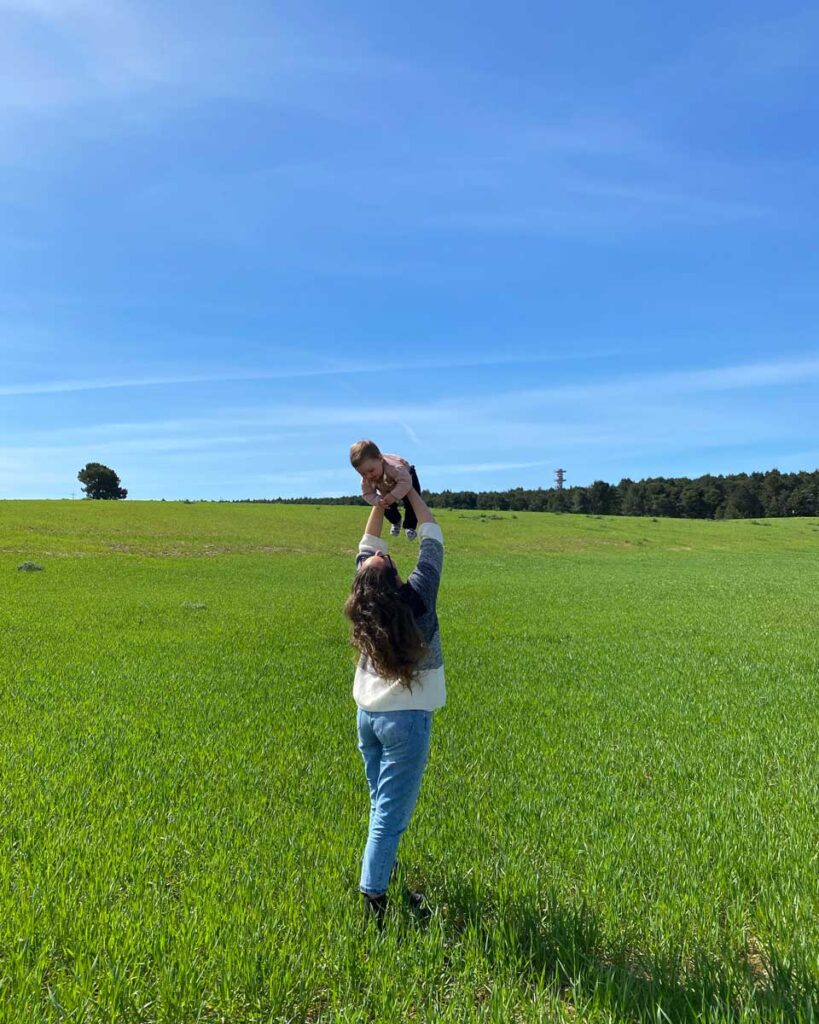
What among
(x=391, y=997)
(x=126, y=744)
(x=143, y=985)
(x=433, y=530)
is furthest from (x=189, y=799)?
(x=433, y=530)

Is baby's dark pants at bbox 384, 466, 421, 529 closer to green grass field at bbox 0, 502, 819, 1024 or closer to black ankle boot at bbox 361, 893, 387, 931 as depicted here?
black ankle boot at bbox 361, 893, 387, 931

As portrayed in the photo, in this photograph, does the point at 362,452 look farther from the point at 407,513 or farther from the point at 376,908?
the point at 376,908

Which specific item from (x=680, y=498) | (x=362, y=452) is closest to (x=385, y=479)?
(x=362, y=452)

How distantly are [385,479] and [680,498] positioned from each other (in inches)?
5312

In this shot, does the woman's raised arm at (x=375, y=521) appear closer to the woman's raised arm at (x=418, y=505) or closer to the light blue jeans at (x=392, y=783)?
the woman's raised arm at (x=418, y=505)

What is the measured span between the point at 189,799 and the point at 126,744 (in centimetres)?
204

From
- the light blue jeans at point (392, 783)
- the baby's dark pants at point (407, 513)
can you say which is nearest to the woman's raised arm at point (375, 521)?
the baby's dark pants at point (407, 513)

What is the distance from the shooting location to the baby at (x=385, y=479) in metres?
3.74

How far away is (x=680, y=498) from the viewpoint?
415 feet

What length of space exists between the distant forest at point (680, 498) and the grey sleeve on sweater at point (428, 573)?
361 ft

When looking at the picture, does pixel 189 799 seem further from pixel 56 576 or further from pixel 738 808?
pixel 56 576

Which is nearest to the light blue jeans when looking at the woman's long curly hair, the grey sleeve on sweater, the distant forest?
the woman's long curly hair

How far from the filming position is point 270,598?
78.9 ft

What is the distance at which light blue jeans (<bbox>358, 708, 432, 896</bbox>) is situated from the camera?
12.2ft
